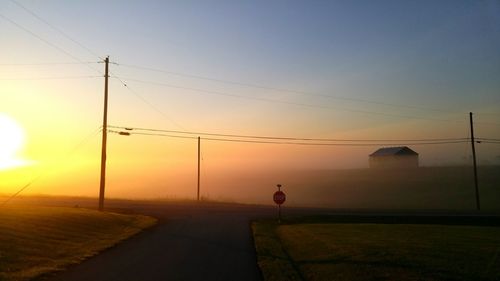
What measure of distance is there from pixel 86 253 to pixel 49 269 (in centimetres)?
334

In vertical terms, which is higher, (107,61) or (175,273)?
(107,61)

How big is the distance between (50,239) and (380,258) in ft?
39.9

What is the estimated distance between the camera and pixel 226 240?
21.6 metres

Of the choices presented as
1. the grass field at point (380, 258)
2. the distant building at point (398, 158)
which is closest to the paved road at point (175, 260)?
the grass field at point (380, 258)

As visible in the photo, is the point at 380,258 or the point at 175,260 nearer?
the point at 380,258

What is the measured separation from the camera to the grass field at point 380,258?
1284 centimetres

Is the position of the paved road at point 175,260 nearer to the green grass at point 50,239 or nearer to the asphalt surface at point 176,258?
the asphalt surface at point 176,258

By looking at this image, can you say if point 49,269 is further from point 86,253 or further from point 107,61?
point 107,61

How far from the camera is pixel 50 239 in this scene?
19016 millimetres

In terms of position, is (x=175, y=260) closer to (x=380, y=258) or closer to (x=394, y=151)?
(x=380, y=258)

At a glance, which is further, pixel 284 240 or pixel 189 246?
pixel 284 240

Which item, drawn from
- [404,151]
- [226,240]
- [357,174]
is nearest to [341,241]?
[226,240]

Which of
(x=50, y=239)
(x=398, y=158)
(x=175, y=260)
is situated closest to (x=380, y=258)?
(x=175, y=260)

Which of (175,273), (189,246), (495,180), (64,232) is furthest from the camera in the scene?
(495,180)
